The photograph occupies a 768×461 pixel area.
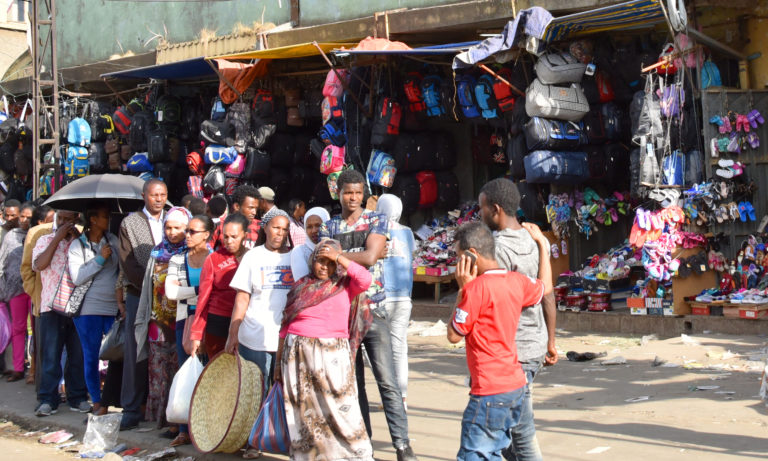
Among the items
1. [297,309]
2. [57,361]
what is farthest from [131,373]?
[297,309]

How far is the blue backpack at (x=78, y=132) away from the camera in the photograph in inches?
738

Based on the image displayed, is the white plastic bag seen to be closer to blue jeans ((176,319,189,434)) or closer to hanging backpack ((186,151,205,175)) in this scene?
blue jeans ((176,319,189,434))

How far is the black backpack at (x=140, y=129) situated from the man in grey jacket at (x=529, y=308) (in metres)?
13.5

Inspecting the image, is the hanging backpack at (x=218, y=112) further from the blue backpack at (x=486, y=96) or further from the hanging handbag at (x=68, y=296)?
the hanging handbag at (x=68, y=296)

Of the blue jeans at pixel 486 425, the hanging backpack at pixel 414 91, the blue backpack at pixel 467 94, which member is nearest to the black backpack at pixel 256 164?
the hanging backpack at pixel 414 91

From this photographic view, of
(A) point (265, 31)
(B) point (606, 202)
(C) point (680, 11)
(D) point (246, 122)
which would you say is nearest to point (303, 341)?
(C) point (680, 11)

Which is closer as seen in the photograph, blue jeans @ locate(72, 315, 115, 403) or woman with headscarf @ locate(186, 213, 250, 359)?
woman with headscarf @ locate(186, 213, 250, 359)

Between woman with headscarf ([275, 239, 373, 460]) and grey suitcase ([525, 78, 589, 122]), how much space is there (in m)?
6.64

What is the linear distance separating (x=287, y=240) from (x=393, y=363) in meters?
1.11

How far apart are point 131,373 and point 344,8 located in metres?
9.08

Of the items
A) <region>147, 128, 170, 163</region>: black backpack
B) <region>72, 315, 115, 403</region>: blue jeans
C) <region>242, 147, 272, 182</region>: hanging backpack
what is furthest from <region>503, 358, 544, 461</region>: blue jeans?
<region>147, 128, 170, 163</region>: black backpack

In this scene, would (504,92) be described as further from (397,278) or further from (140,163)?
(140,163)

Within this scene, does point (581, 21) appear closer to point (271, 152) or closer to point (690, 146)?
point (690, 146)

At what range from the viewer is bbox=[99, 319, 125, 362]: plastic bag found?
788 centimetres
